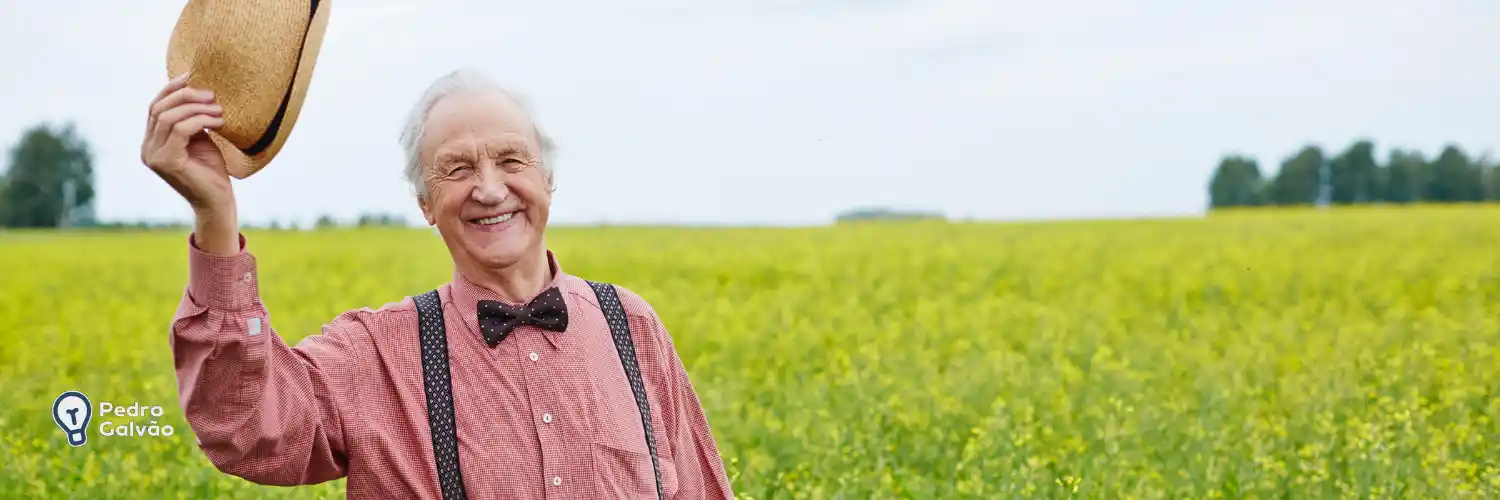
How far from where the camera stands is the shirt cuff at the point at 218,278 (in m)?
2.43

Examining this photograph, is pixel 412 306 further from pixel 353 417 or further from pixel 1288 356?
pixel 1288 356

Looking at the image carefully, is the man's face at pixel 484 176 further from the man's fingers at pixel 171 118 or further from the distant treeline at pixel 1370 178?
the distant treeline at pixel 1370 178

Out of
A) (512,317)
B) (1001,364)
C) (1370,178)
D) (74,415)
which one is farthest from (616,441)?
(1370,178)

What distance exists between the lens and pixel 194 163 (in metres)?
2.42

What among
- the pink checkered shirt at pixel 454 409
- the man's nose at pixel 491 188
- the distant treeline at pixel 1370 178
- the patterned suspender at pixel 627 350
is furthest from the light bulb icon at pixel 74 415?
the distant treeline at pixel 1370 178

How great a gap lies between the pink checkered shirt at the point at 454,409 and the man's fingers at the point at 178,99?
1.42ft

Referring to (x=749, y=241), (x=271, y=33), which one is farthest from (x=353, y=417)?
(x=749, y=241)

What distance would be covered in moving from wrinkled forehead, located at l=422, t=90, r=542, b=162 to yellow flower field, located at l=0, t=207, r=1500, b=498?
3.80 meters

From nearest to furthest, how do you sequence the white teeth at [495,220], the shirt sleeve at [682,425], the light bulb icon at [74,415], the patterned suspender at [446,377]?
1. the patterned suspender at [446,377]
2. the white teeth at [495,220]
3. the shirt sleeve at [682,425]
4. the light bulb icon at [74,415]

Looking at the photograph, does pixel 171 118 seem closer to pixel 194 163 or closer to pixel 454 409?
pixel 194 163

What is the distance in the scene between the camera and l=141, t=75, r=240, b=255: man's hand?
7.87ft

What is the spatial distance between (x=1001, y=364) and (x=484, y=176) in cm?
743

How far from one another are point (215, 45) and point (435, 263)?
685 inches

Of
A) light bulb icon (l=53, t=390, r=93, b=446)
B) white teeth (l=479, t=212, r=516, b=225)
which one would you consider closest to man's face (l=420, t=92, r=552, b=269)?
white teeth (l=479, t=212, r=516, b=225)
